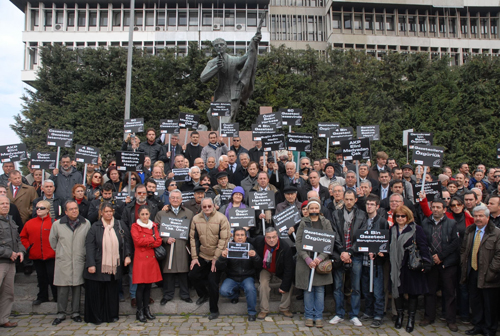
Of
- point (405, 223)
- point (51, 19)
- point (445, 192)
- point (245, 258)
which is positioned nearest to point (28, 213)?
point (245, 258)

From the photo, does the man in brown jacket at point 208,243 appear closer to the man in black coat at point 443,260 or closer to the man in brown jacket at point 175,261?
the man in brown jacket at point 175,261

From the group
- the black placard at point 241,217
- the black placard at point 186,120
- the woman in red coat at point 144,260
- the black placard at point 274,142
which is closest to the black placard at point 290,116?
the black placard at point 274,142

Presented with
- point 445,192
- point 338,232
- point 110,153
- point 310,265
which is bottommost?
point 310,265

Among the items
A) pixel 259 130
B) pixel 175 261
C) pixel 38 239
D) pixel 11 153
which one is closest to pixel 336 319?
pixel 175 261

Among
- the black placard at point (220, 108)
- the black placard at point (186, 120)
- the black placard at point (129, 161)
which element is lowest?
the black placard at point (129, 161)

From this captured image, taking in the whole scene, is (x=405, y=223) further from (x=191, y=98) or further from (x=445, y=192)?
(x=191, y=98)

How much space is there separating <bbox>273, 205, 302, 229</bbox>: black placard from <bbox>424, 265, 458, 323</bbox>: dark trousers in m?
2.34

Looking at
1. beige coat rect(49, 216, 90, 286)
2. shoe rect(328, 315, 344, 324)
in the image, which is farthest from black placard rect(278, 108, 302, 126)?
beige coat rect(49, 216, 90, 286)

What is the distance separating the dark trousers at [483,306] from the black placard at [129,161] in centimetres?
652

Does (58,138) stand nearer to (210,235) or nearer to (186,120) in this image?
(186,120)

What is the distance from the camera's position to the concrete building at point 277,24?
38.3 m

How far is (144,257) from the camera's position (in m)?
7.19

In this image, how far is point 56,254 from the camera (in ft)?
23.6

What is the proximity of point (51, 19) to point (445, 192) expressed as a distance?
40.1 m
